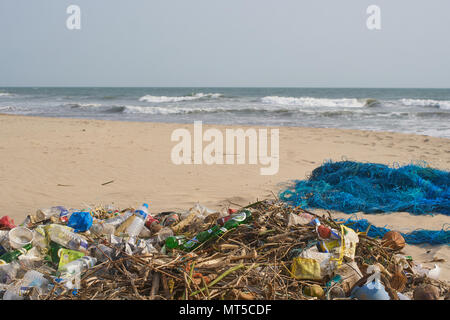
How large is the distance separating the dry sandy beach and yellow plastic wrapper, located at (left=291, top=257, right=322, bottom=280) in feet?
4.17

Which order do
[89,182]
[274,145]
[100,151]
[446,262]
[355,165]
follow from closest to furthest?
[446,262] → [355,165] → [89,182] → [100,151] → [274,145]

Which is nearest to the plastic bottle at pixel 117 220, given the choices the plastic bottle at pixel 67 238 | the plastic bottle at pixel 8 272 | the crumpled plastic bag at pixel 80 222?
the crumpled plastic bag at pixel 80 222

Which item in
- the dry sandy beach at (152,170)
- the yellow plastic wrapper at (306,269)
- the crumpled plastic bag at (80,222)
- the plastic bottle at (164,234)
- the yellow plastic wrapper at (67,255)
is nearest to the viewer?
the yellow plastic wrapper at (306,269)

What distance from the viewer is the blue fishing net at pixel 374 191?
4387 mm

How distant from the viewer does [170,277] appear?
2.12 metres

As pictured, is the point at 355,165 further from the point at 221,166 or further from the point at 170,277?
the point at 170,277

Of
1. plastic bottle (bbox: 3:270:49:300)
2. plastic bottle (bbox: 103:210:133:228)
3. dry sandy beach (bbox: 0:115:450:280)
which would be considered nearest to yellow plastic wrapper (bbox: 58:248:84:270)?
plastic bottle (bbox: 3:270:49:300)

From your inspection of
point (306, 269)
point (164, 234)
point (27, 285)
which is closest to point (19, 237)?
point (27, 285)

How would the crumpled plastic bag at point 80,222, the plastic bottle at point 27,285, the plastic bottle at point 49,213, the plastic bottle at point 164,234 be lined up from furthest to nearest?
the plastic bottle at point 49,213
the crumpled plastic bag at point 80,222
the plastic bottle at point 164,234
the plastic bottle at point 27,285

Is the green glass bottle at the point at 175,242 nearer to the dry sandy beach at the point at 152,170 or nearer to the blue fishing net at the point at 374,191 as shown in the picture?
the dry sandy beach at the point at 152,170

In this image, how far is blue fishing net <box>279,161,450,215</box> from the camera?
14.4 feet

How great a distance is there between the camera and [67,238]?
2713 millimetres
